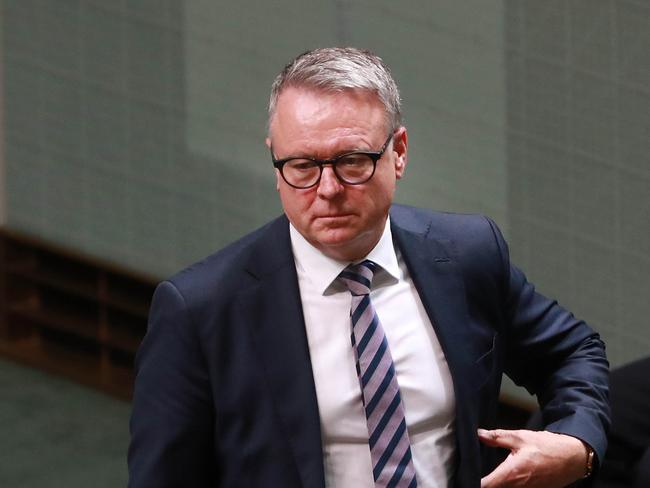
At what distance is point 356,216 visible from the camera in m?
2.61

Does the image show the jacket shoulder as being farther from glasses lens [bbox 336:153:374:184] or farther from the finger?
the finger

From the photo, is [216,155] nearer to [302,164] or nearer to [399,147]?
[399,147]

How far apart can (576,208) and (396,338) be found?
92.1 inches

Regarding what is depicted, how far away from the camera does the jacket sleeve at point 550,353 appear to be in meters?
2.88

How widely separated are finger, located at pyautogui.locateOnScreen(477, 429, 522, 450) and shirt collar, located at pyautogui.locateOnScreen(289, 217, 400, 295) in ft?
1.04

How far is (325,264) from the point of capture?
2766 millimetres

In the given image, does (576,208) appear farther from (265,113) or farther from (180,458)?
(180,458)

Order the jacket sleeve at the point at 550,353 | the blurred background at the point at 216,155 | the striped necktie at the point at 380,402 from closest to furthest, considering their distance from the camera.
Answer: the striped necktie at the point at 380,402 → the jacket sleeve at the point at 550,353 → the blurred background at the point at 216,155

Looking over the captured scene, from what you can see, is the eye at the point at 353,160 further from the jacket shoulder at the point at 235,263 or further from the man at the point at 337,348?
the jacket shoulder at the point at 235,263

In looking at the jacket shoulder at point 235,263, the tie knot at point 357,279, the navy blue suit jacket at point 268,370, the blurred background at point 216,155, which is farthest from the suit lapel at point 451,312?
the blurred background at point 216,155

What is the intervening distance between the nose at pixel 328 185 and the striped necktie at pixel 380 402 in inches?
10.5

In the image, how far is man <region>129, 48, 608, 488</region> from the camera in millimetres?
2594

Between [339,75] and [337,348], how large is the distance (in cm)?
48

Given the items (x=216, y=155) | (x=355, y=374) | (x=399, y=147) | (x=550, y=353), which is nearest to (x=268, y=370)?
(x=355, y=374)
